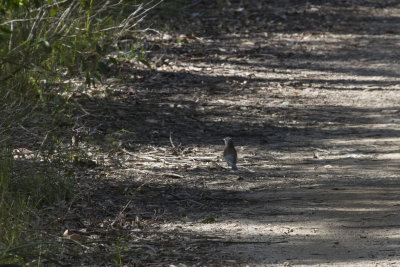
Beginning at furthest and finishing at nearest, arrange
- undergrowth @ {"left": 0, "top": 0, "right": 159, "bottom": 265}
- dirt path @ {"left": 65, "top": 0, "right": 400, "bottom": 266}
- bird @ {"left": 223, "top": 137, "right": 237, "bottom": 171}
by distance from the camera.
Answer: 1. bird @ {"left": 223, "top": 137, "right": 237, "bottom": 171}
2. dirt path @ {"left": 65, "top": 0, "right": 400, "bottom": 266}
3. undergrowth @ {"left": 0, "top": 0, "right": 159, "bottom": 265}

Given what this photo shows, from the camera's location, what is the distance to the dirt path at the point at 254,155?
4609mm

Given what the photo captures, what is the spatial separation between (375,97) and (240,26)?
4.49 meters

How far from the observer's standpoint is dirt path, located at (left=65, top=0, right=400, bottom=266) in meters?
4.61

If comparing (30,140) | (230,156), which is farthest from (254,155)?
(30,140)

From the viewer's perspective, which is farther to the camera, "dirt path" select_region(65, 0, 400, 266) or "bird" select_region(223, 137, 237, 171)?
"bird" select_region(223, 137, 237, 171)

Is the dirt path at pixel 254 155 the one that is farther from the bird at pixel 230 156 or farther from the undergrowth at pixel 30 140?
the undergrowth at pixel 30 140

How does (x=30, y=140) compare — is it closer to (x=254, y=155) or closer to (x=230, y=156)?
(x=230, y=156)

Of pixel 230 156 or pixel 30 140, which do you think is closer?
pixel 30 140

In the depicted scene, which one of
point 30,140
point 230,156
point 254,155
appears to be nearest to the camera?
point 30,140

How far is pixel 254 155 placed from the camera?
6828 mm

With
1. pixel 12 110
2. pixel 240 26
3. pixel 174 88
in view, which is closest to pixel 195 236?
pixel 12 110

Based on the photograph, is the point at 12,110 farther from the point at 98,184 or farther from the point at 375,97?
the point at 375,97

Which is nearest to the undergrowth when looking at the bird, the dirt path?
the dirt path

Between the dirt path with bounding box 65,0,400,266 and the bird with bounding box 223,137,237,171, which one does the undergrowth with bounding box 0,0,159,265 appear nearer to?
the dirt path with bounding box 65,0,400,266
